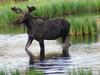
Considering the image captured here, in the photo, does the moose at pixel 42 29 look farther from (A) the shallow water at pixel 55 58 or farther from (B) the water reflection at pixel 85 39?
(B) the water reflection at pixel 85 39

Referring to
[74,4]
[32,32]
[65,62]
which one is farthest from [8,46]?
[74,4]

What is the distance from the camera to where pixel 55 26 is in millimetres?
17531

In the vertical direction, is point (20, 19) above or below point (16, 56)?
above

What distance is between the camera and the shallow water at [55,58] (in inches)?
563

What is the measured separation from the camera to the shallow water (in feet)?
47.0

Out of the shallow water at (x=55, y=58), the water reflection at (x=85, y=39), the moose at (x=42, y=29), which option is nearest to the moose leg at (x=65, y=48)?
the moose at (x=42, y=29)

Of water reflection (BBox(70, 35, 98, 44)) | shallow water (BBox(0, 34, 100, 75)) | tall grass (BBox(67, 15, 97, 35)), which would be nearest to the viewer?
shallow water (BBox(0, 34, 100, 75))

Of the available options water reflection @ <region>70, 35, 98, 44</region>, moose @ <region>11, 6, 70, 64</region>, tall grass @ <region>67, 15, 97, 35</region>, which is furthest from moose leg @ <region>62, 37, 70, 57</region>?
tall grass @ <region>67, 15, 97, 35</region>

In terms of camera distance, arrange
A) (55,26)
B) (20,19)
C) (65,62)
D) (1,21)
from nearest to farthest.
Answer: (65,62) → (20,19) → (55,26) → (1,21)

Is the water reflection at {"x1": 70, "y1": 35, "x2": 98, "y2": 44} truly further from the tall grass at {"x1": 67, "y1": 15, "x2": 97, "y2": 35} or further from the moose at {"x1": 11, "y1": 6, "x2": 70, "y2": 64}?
the moose at {"x1": 11, "y1": 6, "x2": 70, "y2": 64}

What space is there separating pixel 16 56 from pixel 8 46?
2.99 metres

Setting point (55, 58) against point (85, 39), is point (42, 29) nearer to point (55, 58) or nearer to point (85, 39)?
point (55, 58)

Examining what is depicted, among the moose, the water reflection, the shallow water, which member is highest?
the moose

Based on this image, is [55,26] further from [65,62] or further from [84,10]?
[84,10]
